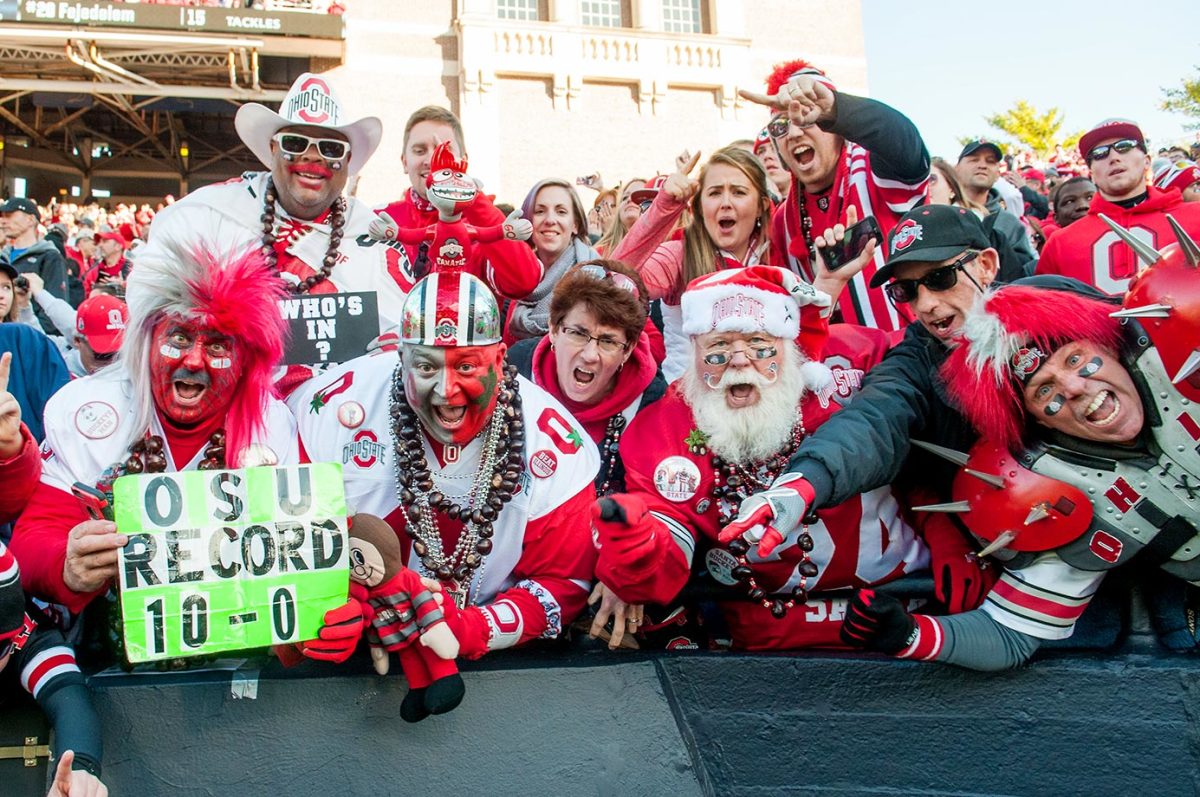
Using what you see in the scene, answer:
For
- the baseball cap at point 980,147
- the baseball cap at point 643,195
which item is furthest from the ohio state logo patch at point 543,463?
the baseball cap at point 980,147

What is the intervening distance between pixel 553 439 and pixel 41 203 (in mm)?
24436

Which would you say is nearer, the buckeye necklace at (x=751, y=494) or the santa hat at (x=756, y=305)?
the buckeye necklace at (x=751, y=494)

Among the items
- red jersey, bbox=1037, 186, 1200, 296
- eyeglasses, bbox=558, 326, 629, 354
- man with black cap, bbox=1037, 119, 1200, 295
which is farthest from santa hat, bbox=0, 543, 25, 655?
man with black cap, bbox=1037, 119, 1200, 295

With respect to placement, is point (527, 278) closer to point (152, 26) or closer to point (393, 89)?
point (152, 26)

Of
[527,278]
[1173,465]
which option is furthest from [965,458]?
[527,278]

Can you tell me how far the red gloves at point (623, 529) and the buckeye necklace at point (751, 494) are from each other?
470 mm

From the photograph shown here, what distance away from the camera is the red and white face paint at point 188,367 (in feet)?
9.86

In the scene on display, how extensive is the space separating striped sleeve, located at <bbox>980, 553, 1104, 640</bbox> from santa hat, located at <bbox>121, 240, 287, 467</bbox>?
2475 millimetres

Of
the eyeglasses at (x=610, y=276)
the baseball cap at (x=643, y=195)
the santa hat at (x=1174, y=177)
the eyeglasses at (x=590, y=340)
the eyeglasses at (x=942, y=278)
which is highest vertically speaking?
the baseball cap at (x=643, y=195)

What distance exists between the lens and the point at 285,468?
266 cm

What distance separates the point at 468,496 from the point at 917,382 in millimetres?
1576

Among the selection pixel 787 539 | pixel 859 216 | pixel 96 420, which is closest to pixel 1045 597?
pixel 787 539

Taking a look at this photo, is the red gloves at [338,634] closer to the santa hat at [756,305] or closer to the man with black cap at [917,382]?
the man with black cap at [917,382]

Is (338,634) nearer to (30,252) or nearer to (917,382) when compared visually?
(917,382)
